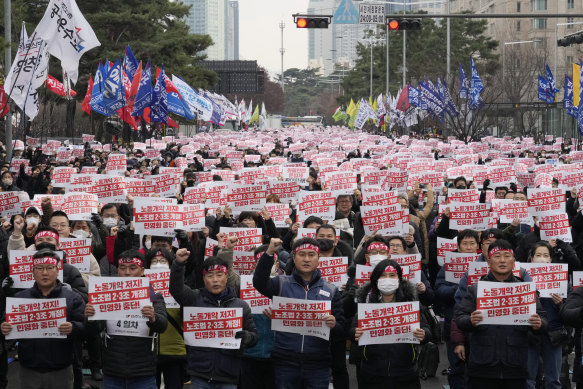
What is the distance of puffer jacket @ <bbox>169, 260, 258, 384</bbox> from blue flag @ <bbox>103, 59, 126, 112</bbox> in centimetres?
2226

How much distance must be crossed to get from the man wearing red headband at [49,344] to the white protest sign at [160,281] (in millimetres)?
665

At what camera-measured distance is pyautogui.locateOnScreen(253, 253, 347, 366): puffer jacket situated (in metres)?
6.88

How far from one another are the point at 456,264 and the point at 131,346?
10.6 feet

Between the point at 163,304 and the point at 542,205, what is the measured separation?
601 centimetres

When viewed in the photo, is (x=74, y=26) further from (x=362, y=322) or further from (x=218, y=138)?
(x=218, y=138)

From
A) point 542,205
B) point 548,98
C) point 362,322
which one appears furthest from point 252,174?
point 548,98

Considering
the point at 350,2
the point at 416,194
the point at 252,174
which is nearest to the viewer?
the point at 416,194

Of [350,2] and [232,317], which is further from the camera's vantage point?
[350,2]

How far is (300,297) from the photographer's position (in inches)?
273

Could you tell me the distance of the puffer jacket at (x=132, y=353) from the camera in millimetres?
6824

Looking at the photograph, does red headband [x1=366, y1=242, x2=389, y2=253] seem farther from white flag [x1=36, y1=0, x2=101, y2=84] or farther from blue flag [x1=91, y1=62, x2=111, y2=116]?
blue flag [x1=91, y1=62, x2=111, y2=116]

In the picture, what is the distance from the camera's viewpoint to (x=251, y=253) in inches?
340

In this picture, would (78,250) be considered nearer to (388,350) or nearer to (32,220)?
(32,220)

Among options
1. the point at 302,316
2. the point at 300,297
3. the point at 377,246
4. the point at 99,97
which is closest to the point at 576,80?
the point at 99,97
